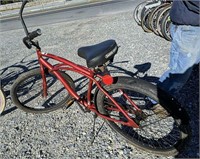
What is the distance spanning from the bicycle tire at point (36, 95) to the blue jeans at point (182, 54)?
1.51m

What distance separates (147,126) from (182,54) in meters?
1.09

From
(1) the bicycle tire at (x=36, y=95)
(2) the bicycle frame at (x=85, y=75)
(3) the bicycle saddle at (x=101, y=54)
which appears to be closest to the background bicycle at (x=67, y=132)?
(1) the bicycle tire at (x=36, y=95)

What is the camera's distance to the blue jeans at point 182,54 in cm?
259

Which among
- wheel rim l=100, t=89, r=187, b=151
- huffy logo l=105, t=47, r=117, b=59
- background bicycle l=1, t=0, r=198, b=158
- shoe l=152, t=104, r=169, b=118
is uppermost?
huffy logo l=105, t=47, r=117, b=59

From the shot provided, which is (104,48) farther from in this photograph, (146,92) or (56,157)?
(56,157)

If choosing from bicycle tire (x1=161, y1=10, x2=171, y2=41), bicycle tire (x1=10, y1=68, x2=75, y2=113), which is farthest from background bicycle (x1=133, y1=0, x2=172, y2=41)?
bicycle tire (x1=10, y1=68, x2=75, y2=113)

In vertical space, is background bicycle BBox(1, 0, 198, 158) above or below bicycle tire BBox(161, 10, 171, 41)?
below

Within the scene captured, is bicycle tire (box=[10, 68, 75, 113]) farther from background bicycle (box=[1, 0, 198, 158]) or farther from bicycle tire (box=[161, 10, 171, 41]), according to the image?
bicycle tire (box=[161, 10, 171, 41])

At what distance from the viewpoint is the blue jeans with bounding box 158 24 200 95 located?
259 cm

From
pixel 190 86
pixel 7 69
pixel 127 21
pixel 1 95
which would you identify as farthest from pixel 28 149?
pixel 127 21

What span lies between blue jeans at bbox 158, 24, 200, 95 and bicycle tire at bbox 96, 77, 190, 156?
0.38m

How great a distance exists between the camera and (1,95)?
12.7 feet

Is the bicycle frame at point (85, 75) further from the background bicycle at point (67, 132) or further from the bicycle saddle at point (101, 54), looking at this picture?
the background bicycle at point (67, 132)

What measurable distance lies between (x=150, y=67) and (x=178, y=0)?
8.29 ft
